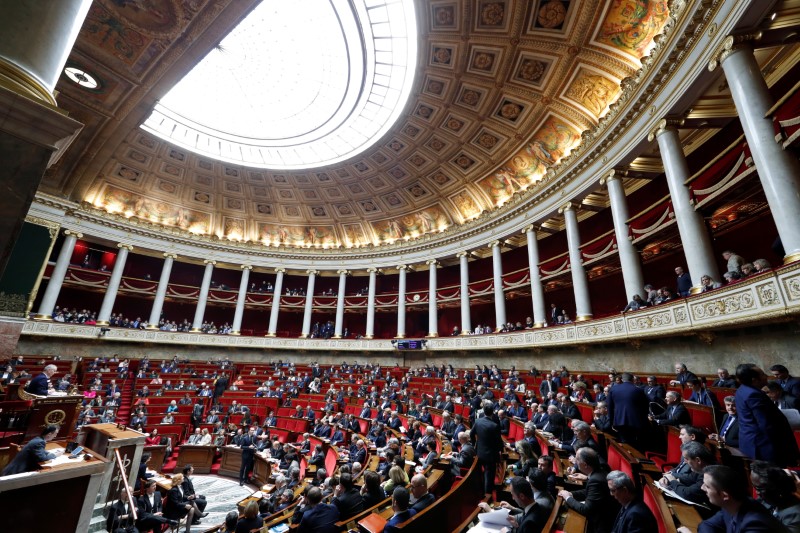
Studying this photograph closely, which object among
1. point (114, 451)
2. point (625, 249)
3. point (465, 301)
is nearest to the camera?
point (114, 451)

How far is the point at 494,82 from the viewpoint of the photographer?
1441cm

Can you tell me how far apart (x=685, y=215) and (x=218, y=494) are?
46.2 ft

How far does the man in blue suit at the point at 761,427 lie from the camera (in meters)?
2.87

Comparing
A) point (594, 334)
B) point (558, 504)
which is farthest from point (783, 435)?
point (594, 334)

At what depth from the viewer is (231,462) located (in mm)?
10609

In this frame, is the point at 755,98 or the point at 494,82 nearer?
the point at 755,98

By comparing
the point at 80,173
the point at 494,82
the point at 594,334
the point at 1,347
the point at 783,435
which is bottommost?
the point at 783,435

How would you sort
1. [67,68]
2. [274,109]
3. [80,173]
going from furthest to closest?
[274,109], [80,173], [67,68]

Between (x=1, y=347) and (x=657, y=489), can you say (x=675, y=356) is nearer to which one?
(x=657, y=489)

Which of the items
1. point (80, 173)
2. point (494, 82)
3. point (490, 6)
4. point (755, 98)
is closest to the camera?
point (755, 98)

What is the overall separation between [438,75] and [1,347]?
2025 cm

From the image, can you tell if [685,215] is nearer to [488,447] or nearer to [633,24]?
[633,24]

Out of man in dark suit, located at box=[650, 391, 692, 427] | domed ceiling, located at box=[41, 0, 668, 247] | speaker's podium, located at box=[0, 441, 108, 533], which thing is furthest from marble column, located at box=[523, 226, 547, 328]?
speaker's podium, located at box=[0, 441, 108, 533]

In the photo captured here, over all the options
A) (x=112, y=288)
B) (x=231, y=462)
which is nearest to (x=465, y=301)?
(x=231, y=462)
